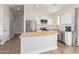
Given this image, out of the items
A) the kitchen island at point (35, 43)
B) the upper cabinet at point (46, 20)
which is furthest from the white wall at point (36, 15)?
the kitchen island at point (35, 43)

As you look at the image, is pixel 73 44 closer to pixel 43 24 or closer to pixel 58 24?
pixel 58 24

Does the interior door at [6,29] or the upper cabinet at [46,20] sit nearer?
the upper cabinet at [46,20]

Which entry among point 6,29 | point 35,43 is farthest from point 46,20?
point 6,29

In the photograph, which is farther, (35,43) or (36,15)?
(35,43)

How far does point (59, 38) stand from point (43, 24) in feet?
1.91

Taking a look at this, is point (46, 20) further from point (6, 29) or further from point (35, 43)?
point (6, 29)

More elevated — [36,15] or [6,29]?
[36,15]

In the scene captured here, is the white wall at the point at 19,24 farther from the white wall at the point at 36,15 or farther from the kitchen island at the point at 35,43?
the kitchen island at the point at 35,43

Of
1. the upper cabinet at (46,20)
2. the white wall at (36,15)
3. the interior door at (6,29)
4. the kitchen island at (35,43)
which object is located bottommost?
the kitchen island at (35,43)

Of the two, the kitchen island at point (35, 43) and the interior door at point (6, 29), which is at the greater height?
the interior door at point (6, 29)

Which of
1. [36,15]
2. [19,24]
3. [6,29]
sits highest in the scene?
[36,15]

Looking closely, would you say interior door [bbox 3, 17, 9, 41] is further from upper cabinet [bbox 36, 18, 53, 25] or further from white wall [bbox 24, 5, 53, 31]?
upper cabinet [bbox 36, 18, 53, 25]

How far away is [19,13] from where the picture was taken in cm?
256
